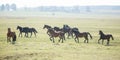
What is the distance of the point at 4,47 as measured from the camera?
71.5ft

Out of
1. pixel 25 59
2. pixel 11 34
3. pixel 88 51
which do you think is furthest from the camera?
pixel 11 34

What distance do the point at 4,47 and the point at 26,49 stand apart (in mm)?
2014

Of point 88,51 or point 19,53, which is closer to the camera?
point 19,53

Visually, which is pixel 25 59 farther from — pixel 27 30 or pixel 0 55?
pixel 27 30

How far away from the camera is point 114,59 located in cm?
1792

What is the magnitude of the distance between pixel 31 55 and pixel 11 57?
1.40m

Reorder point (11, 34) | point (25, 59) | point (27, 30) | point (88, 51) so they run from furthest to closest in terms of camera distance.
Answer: point (27, 30), point (11, 34), point (88, 51), point (25, 59)

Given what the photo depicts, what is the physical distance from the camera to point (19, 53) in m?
19.1

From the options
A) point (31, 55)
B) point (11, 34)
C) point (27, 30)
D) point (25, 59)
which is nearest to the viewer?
point (25, 59)

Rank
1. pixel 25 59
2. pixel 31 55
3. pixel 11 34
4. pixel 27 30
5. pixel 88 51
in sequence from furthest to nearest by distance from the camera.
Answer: pixel 27 30, pixel 11 34, pixel 88 51, pixel 31 55, pixel 25 59

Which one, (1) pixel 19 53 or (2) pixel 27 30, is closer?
(1) pixel 19 53

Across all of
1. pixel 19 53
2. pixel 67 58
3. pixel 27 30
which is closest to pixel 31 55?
pixel 19 53

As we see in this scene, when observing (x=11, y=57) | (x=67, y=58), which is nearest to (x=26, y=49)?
(x=11, y=57)

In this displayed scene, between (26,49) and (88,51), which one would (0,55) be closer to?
(26,49)
